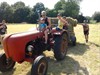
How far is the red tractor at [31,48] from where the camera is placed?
7.24m

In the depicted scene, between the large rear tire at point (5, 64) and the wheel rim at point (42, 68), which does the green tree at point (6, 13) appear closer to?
the large rear tire at point (5, 64)

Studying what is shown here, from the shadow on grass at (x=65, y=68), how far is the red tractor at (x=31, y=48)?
0.27 metres

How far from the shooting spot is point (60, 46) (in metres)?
8.95

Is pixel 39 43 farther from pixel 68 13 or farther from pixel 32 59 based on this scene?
pixel 68 13

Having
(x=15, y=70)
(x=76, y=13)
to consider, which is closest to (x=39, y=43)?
(x=15, y=70)

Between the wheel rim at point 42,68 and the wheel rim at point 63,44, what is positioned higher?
the wheel rim at point 63,44

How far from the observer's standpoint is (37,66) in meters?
7.09

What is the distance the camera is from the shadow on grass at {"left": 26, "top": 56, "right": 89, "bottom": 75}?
8258 mm

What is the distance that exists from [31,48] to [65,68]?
1692mm

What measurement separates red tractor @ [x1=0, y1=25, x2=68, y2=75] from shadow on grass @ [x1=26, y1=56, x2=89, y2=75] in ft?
0.87

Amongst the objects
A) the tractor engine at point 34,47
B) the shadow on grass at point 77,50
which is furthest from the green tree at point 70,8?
the tractor engine at point 34,47

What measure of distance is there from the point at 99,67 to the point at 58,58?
165cm

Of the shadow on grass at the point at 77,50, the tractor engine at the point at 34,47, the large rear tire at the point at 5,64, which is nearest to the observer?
the tractor engine at the point at 34,47

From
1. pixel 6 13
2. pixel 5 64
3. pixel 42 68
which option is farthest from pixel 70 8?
pixel 42 68
